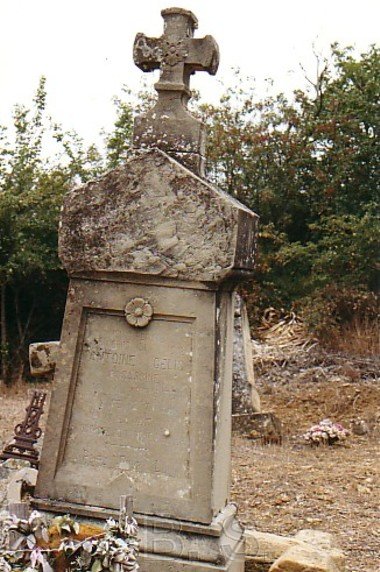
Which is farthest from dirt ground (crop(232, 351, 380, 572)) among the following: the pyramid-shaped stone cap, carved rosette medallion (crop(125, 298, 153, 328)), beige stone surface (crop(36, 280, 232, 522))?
the pyramid-shaped stone cap

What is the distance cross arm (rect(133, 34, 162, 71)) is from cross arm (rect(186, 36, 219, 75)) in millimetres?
194

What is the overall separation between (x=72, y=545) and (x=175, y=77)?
9.02 feet

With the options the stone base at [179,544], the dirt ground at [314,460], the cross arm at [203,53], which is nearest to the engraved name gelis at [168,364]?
the stone base at [179,544]

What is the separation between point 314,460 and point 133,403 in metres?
4.18

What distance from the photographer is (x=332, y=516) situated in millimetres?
6020

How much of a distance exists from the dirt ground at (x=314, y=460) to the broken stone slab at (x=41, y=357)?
22 cm

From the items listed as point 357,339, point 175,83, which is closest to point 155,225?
point 175,83

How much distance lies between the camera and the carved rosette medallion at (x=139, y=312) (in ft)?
14.1

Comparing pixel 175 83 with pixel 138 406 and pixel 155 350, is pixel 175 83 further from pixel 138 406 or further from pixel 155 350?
pixel 138 406

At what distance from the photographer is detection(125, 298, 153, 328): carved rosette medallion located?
4.30 metres

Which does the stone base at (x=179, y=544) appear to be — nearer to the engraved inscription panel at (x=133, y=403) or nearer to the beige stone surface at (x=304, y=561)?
the engraved inscription panel at (x=133, y=403)

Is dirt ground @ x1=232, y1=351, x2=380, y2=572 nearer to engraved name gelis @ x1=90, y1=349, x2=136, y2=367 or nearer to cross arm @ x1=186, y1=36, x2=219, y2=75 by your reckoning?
engraved name gelis @ x1=90, y1=349, x2=136, y2=367

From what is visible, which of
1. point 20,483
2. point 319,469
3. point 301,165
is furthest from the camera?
point 301,165

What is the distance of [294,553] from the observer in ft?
14.5
